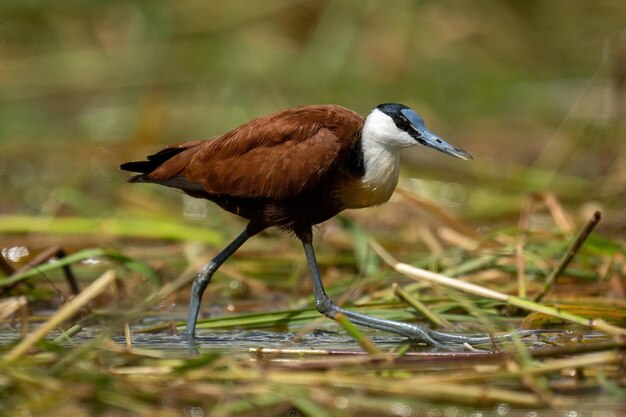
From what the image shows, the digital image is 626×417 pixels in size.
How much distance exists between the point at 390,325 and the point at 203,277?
101 cm

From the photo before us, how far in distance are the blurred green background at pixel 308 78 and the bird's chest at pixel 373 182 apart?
11.6 ft

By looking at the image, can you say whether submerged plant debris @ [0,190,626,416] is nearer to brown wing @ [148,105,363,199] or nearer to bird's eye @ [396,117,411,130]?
brown wing @ [148,105,363,199]

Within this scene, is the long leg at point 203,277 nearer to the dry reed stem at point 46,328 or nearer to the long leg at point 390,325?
the long leg at point 390,325

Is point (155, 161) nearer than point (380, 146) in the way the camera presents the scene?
No

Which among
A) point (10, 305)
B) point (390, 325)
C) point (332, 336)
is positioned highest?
point (10, 305)

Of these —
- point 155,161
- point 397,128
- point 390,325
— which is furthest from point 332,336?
point 155,161

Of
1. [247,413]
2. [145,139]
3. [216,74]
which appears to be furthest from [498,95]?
[247,413]

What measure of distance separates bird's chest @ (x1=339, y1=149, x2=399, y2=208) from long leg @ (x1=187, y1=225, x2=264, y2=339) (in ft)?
1.63

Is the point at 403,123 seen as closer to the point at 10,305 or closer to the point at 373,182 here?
the point at 373,182

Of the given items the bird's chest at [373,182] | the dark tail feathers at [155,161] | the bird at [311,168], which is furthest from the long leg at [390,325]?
the dark tail feathers at [155,161]

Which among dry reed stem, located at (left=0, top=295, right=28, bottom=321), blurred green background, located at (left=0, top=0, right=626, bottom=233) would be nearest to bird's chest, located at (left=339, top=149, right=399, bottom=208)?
dry reed stem, located at (left=0, top=295, right=28, bottom=321)

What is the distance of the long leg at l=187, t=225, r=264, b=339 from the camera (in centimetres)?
524

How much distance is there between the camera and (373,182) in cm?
499

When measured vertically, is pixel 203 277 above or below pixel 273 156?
below
